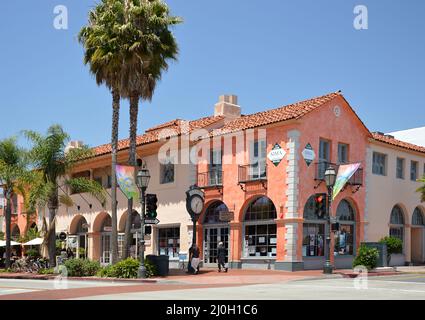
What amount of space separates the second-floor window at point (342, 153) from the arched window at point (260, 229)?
4.59 metres

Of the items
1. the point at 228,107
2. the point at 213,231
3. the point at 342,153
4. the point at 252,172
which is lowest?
the point at 213,231

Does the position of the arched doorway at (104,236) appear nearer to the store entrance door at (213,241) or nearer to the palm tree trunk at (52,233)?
the palm tree trunk at (52,233)

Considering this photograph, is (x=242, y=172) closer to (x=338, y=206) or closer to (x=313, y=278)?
(x=338, y=206)

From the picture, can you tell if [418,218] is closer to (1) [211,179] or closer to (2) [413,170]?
(2) [413,170]

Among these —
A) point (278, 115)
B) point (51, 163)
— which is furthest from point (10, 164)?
point (278, 115)

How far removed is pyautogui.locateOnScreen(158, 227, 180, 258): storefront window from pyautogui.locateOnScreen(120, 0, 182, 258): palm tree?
7.90 meters

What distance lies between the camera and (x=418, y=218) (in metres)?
38.9

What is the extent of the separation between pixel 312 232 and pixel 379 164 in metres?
7.41

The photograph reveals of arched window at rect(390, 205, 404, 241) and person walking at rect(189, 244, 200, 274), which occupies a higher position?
arched window at rect(390, 205, 404, 241)

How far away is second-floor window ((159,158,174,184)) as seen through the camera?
36594 mm

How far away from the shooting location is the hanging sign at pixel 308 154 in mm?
30375

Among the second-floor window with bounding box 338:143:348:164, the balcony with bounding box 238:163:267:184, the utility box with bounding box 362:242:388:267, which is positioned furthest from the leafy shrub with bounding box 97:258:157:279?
the second-floor window with bounding box 338:143:348:164

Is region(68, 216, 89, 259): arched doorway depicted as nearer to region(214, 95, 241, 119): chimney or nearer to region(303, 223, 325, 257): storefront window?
region(214, 95, 241, 119): chimney
